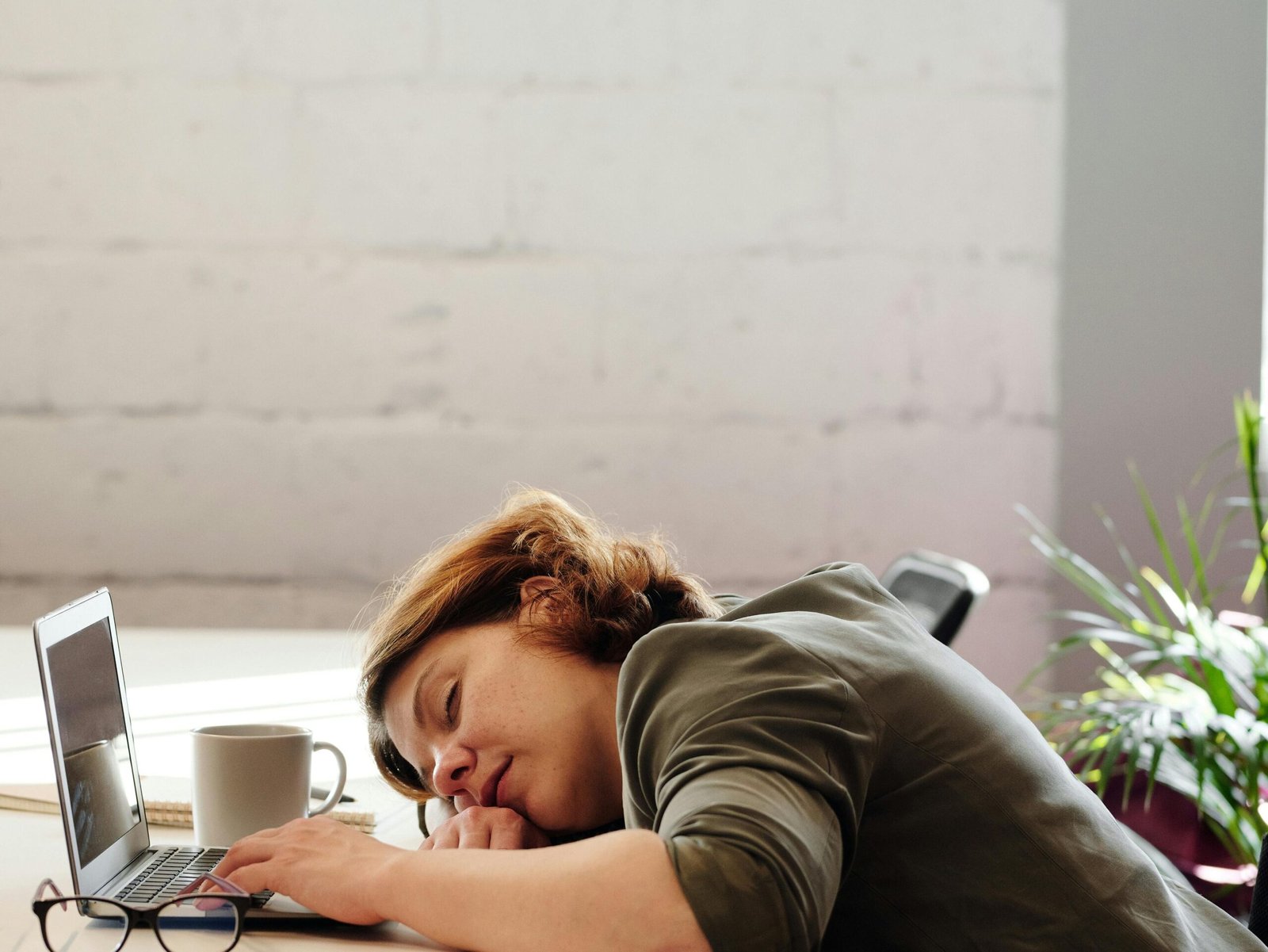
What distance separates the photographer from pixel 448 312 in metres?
2.87

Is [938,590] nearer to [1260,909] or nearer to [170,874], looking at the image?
[1260,909]

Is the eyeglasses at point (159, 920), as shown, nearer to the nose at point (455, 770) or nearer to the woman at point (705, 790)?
the woman at point (705, 790)

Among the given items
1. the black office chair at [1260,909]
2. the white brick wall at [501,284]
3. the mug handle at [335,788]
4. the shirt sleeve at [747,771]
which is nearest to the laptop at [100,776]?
the mug handle at [335,788]

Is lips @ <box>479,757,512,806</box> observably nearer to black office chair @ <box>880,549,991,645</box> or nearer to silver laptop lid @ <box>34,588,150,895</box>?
silver laptop lid @ <box>34,588,150,895</box>

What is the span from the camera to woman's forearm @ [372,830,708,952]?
0.65 m

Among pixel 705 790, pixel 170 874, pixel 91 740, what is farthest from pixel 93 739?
pixel 705 790

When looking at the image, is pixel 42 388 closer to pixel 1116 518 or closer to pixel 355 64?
pixel 355 64

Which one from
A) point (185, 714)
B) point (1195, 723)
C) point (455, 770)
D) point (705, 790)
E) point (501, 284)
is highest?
point (501, 284)

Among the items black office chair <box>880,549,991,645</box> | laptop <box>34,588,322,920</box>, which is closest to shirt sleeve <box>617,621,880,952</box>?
laptop <box>34,588,322,920</box>

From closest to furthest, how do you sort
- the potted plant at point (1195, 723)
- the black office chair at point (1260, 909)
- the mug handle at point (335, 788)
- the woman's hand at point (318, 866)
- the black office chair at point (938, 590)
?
1. the woman's hand at point (318, 866)
2. the black office chair at point (1260, 909)
3. the mug handle at point (335, 788)
4. the black office chair at point (938, 590)
5. the potted plant at point (1195, 723)

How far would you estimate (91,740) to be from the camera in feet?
2.91

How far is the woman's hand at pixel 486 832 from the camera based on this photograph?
927 mm

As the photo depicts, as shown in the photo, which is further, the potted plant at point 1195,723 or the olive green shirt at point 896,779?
the potted plant at point 1195,723

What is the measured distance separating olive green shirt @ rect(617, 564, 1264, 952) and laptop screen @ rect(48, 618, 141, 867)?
1.18ft
